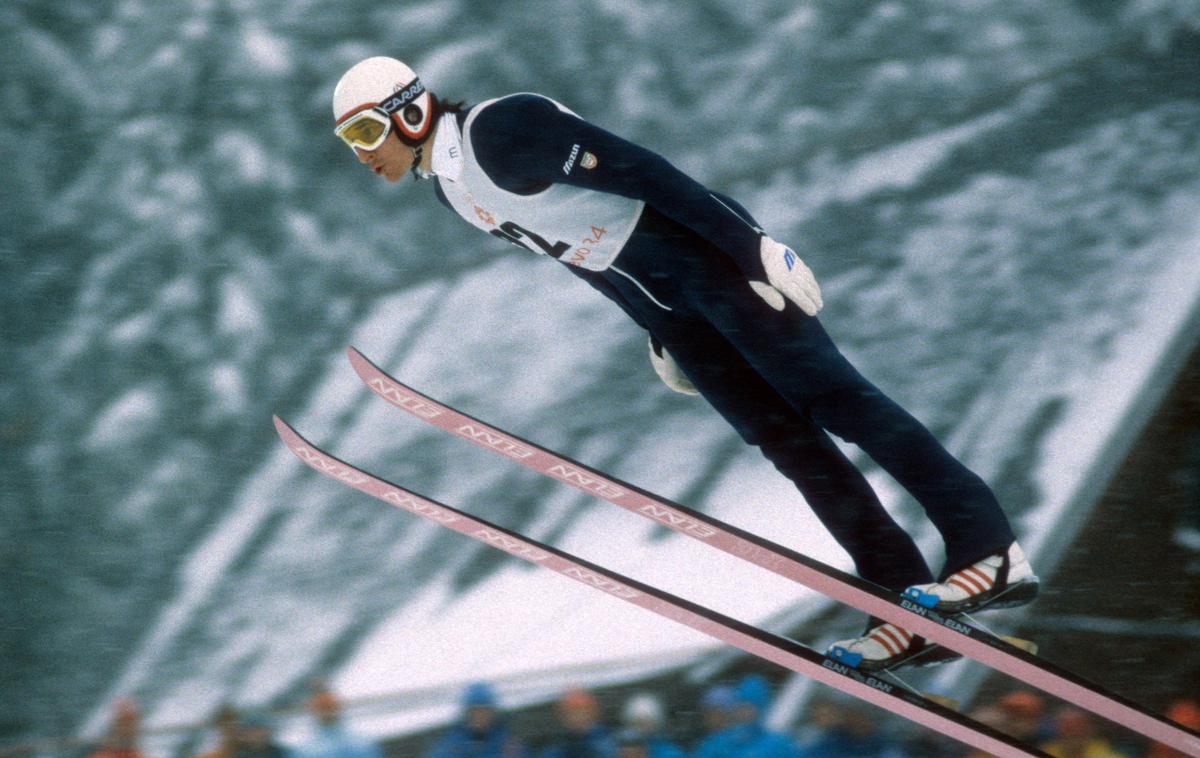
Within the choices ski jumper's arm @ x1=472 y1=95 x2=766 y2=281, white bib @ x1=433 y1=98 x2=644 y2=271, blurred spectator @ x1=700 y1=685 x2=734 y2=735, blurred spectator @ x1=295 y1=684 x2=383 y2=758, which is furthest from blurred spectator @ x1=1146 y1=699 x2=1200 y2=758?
blurred spectator @ x1=295 y1=684 x2=383 y2=758

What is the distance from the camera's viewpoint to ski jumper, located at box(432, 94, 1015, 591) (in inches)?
125

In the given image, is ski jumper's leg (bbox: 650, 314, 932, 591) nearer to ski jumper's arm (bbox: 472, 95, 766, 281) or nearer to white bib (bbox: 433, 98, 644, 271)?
white bib (bbox: 433, 98, 644, 271)

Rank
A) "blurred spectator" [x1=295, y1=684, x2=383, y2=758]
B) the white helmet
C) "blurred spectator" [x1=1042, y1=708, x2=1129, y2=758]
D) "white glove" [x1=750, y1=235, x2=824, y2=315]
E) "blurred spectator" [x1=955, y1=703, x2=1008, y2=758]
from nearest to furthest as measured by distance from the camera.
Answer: "white glove" [x1=750, y1=235, x2=824, y2=315]
the white helmet
"blurred spectator" [x1=1042, y1=708, x2=1129, y2=758]
"blurred spectator" [x1=955, y1=703, x2=1008, y2=758]
"blurred spectator" [x1=295, y1=684, x2=383, y2=758]

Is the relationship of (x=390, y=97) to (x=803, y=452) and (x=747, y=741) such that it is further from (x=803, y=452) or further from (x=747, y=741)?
(x=747, y=741)

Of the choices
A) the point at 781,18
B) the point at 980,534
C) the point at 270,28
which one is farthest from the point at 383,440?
the point at 980,534

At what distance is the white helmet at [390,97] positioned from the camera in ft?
10.7

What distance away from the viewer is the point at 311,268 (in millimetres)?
5184

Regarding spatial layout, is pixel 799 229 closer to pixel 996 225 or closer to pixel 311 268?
pixel 996 225

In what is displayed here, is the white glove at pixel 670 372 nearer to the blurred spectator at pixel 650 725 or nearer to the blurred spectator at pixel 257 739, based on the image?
the blurred spectator at pixel 650 725

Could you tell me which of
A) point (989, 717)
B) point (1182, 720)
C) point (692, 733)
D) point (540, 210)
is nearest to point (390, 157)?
point (540, 210)

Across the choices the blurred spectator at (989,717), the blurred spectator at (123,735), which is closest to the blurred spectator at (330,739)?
the blurred spectator at (123,735)

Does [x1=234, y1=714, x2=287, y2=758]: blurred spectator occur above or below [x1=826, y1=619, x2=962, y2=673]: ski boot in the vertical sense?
above

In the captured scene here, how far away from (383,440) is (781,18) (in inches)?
82.0

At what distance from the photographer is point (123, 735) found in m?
4.54
